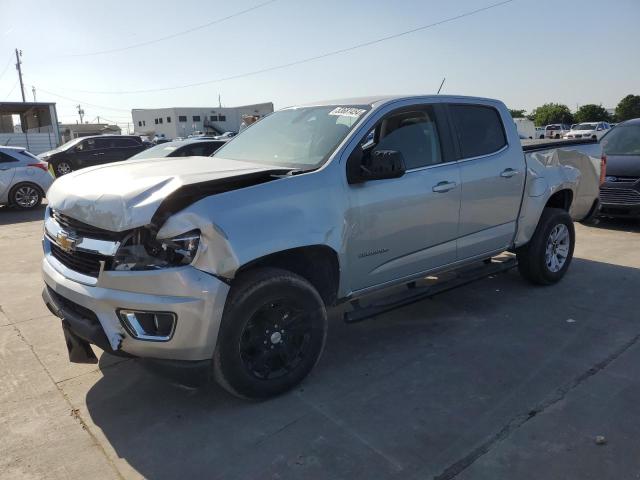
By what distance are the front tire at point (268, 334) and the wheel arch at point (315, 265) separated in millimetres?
138

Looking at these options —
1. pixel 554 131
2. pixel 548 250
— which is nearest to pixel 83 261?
pixel 548 250

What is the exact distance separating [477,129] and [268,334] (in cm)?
272

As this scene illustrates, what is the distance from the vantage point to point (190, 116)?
278 feet

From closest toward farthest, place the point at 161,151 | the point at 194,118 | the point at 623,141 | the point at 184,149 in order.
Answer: the point at 623,141
the point at 184,149
the point at 161,151
the point at 194,118

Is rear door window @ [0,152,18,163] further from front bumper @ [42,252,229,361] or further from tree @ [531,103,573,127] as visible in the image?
tree @ [531,103,573,127]

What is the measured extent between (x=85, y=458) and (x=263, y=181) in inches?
72.7

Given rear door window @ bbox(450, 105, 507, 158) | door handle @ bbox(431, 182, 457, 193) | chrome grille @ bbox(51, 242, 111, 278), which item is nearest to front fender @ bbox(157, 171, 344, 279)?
chrome grille @ bbox(51, 242, 111, 278)

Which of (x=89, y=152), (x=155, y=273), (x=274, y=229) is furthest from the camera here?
(x=89, y=152)

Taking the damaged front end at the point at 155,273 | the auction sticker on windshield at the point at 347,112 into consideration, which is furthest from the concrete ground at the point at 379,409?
the auction sticker on windshield at the point at 347,112

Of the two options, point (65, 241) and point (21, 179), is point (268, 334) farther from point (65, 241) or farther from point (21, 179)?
point (21, 179)

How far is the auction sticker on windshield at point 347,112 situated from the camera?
3859 mm

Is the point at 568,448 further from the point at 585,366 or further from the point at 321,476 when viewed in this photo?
the point at 321,476

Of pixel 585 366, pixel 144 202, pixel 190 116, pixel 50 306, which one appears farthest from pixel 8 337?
pixel 190 116

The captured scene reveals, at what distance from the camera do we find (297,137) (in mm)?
4074
